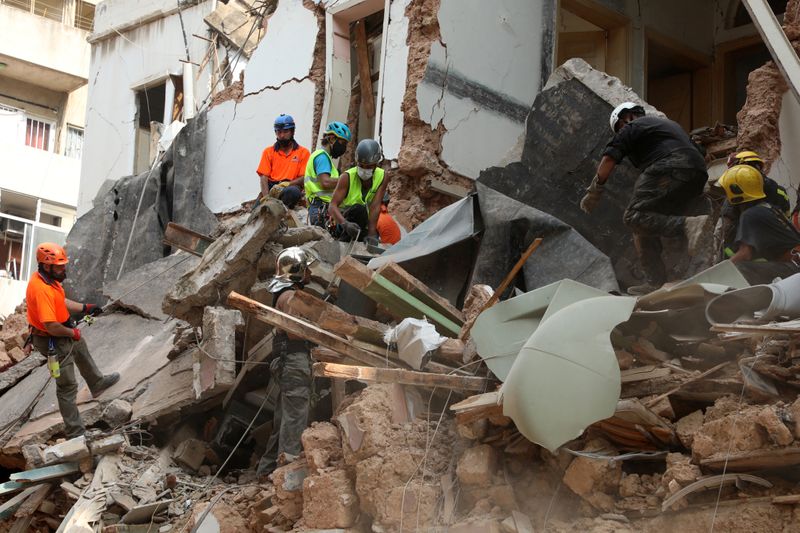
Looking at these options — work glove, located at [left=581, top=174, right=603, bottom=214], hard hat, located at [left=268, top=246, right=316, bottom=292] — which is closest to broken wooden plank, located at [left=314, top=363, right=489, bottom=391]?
hard hat, located at [left=268, top=246, right=316, bottom=292]

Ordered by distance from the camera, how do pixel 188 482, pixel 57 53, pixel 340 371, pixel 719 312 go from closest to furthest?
pixel 719 312, pixel 340 371, pixel 188 482, pixel 57 53

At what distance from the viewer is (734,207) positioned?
7332 mm

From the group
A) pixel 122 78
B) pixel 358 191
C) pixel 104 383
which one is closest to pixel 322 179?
pixel 358 191

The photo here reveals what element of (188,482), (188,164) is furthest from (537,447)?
(188,164)

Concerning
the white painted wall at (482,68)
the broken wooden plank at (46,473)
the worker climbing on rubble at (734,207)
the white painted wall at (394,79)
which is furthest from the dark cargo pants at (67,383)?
the worker climbing on rubble at (734,207)

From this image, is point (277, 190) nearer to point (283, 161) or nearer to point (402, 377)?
point (283, 161)

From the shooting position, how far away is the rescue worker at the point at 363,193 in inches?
383

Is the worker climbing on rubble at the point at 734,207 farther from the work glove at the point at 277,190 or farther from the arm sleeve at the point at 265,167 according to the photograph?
the arm sleeve at the point at 265,167

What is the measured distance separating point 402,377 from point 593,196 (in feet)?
9.45

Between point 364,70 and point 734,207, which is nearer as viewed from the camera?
point 734,207

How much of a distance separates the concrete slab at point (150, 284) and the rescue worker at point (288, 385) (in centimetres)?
469

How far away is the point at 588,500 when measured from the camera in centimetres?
487

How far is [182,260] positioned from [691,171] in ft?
25.6

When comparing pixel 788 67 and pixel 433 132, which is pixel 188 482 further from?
pixel 788 67
